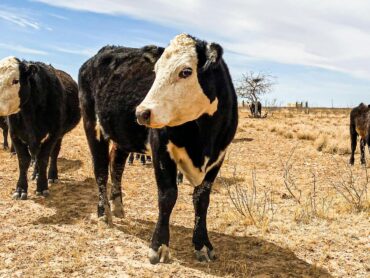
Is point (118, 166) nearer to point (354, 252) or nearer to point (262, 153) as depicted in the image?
point (354, 252)

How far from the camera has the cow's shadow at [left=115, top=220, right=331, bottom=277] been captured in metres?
4.32

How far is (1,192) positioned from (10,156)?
13.2 feet

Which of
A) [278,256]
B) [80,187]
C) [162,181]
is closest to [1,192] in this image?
[80,187]

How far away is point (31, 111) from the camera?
7.27m

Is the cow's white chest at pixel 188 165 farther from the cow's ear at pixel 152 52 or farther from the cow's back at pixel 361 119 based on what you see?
the cow's back at pixel 361 119

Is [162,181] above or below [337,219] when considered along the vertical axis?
above

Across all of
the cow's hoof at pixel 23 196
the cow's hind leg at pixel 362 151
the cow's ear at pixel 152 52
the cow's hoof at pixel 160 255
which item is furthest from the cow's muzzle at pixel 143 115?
the cow's hind leg at pixel 362 151

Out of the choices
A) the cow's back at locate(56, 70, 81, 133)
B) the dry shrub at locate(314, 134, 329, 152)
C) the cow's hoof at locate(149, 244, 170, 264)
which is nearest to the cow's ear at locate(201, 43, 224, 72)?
the cow's hoof at locate(149, 244, 170, 264)

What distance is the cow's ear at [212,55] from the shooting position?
4.08 m

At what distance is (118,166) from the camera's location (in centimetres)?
636

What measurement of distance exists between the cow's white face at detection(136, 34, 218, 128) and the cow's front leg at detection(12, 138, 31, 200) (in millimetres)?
3956

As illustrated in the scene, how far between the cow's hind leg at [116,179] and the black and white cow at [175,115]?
0.84 meters

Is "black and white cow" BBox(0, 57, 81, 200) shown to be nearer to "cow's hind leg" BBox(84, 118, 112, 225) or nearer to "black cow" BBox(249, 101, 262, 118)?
"cow's hind leg" BBox(84, 118, 112, 225)

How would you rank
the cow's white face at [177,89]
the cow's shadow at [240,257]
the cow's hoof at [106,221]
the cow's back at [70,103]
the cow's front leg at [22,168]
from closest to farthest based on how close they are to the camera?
1. the cow's white face at [177,89]
2. the cow's shadow at [240,257]
3. the cow's hoof at [106,221]
4. the cow's front leg at [22,168]
5. the cow's back at [70,103]
